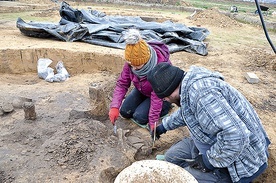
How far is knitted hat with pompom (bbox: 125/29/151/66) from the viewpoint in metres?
2.67

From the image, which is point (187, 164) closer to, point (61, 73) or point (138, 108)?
point (138, 108)

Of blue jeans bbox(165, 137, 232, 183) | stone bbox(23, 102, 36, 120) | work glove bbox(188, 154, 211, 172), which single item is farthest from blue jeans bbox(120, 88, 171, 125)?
work glove bbox(188, 154, 211, 172)

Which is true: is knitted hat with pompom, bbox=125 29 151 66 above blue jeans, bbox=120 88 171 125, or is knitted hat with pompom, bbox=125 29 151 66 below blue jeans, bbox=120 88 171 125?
above

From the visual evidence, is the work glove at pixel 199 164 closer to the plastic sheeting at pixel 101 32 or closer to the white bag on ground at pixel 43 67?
the white bag on ground at pixel 43 67

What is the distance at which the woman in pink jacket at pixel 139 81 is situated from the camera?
2.71m

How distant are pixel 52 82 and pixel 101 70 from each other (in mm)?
1006

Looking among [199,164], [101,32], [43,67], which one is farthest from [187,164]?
[101,32]

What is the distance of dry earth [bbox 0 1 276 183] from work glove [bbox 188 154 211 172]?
725 millimetres

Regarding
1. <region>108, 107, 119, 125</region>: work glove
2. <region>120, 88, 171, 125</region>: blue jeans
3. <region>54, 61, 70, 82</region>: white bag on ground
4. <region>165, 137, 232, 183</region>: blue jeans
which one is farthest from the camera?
<region>54, 61, 70, 82</region>: white bag on ground

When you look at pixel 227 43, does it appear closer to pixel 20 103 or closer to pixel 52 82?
pixel 52 82

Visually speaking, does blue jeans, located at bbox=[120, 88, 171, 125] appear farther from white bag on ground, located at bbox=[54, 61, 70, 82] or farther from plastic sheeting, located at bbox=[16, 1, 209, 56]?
plastic sheeting, located at bbox=[16, 1, 209, 56]

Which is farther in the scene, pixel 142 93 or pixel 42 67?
pixel 42 67

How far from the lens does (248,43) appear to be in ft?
24.7

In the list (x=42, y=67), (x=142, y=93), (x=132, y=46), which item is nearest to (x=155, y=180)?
(x=132, y=46)
